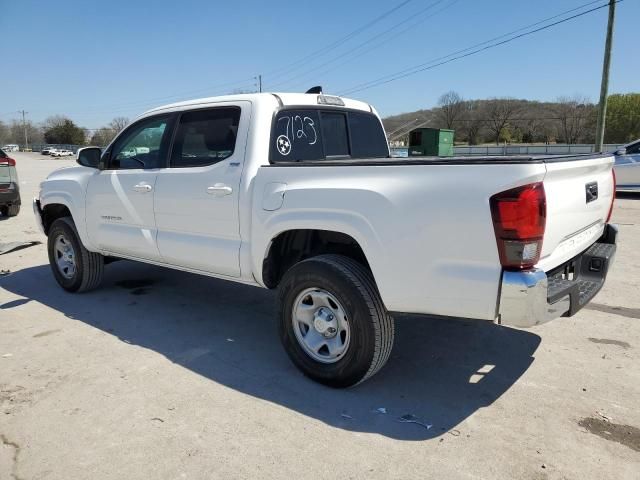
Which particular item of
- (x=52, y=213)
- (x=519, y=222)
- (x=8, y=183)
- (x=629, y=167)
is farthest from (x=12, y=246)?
(x=629, y=167)

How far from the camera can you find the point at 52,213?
603 centimetres

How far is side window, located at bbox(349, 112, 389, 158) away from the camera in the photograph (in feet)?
15.6

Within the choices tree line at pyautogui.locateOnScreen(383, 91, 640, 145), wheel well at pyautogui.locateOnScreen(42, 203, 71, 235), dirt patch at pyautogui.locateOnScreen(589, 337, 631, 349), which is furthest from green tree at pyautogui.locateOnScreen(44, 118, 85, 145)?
dirt patch at pyautogui.locateOnScreen(589, 337, 631, 349)

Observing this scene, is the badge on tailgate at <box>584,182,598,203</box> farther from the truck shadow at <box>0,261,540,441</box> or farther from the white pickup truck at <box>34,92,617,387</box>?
the truck shadow at <box>0,261,540,441</box>

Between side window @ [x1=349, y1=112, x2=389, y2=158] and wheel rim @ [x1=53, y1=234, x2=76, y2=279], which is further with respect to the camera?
wheel rim @ [x1=53, y1=234, x2=76, y2=279]

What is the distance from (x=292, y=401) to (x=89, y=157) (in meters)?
3.44

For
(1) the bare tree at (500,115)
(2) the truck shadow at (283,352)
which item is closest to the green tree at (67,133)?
(1) the bare tree at (500,115)

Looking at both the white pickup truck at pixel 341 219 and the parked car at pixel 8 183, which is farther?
the parked car at pixel 8 183

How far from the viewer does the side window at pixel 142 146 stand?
4.54 meters

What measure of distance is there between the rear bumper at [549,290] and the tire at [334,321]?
771mm

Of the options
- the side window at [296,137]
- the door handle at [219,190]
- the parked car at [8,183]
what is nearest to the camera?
the door handle at [219,190]

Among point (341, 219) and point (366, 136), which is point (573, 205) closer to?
point (341, 219)

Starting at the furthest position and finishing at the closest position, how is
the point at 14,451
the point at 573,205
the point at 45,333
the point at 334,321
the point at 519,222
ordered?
the point at 45,333, the point at 334,321, the point at 573,205, the point at 14,451, the point at 519,222

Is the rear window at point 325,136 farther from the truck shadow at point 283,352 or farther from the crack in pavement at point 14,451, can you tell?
the crack in pavement at point 14,451
